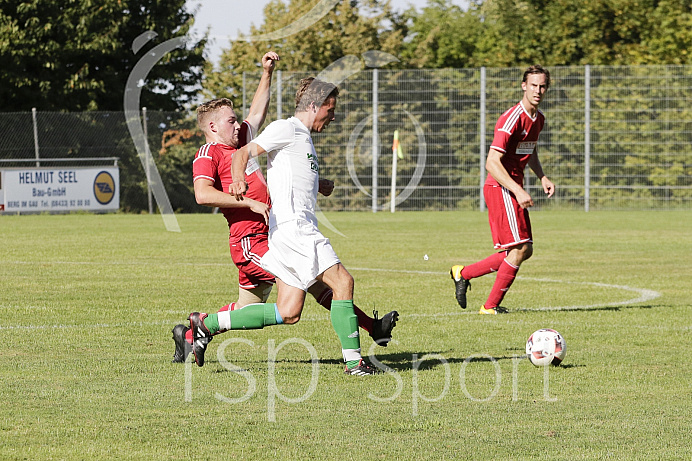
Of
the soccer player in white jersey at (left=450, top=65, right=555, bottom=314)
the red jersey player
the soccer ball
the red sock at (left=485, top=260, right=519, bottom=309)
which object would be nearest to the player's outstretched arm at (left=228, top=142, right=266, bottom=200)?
the red jersey player

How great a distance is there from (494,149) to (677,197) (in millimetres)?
20784

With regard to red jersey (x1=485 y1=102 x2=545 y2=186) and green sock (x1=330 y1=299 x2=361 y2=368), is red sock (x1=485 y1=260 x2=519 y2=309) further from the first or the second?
green sock (x1=330 y1=299 x2=361 y2=368)

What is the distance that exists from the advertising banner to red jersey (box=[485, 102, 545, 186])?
761 inches

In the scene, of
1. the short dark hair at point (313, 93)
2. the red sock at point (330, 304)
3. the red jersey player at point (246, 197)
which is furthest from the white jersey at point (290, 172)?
the red sock at point (330, 304)

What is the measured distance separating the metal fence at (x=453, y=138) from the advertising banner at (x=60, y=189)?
0.99m

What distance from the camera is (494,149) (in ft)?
32.8

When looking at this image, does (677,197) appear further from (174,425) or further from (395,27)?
(174,425)

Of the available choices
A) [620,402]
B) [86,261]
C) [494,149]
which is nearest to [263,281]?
[620,402]

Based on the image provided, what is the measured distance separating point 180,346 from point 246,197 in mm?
1095

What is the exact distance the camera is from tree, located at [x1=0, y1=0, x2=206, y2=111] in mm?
33625

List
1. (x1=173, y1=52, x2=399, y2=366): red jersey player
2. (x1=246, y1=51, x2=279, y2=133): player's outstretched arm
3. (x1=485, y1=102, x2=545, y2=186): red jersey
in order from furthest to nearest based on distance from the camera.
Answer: (x1=485, y1=102, x2=545, y2=186): red jersey, (x1=246, y1=51, x2=279, y2=133): player's outstretched arm, (x1=173, y1=52, x2=399, y2=366): red jersey player

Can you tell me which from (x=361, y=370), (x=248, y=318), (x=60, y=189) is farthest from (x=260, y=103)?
(x=60, y=189)

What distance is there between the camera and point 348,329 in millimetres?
6582

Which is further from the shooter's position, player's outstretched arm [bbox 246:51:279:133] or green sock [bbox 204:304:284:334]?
player's outstretched arm [bbox 246:51:279:133]
